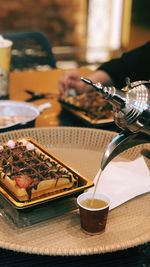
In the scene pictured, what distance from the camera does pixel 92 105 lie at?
1.50 metres

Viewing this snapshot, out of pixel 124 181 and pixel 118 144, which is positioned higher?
pixel 118 144

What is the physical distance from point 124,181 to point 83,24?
14.6 feet

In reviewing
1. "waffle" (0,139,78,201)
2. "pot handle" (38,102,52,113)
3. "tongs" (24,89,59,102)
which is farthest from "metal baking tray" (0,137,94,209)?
"tongs" (24,89,59,102)

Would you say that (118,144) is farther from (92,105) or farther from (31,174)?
(92,105)

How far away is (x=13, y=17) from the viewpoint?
4926 millimetres

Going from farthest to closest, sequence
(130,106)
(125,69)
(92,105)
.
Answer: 1. (125,69)
2. (92,105)
3. (130,106)

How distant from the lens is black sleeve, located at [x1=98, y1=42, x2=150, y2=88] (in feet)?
6.42

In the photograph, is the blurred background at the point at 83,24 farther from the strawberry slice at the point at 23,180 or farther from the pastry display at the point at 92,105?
the strawberry slice at the point at 23,180

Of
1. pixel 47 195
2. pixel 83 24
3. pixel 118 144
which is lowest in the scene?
pixel 83 24

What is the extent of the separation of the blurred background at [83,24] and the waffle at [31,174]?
12.5ft

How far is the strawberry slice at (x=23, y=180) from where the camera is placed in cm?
88

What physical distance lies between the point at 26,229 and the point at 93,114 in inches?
26.7

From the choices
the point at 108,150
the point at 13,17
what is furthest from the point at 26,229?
the point at 13,17

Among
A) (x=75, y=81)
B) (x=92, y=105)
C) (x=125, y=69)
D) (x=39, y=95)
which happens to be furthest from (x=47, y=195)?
(x=125, y=69)
